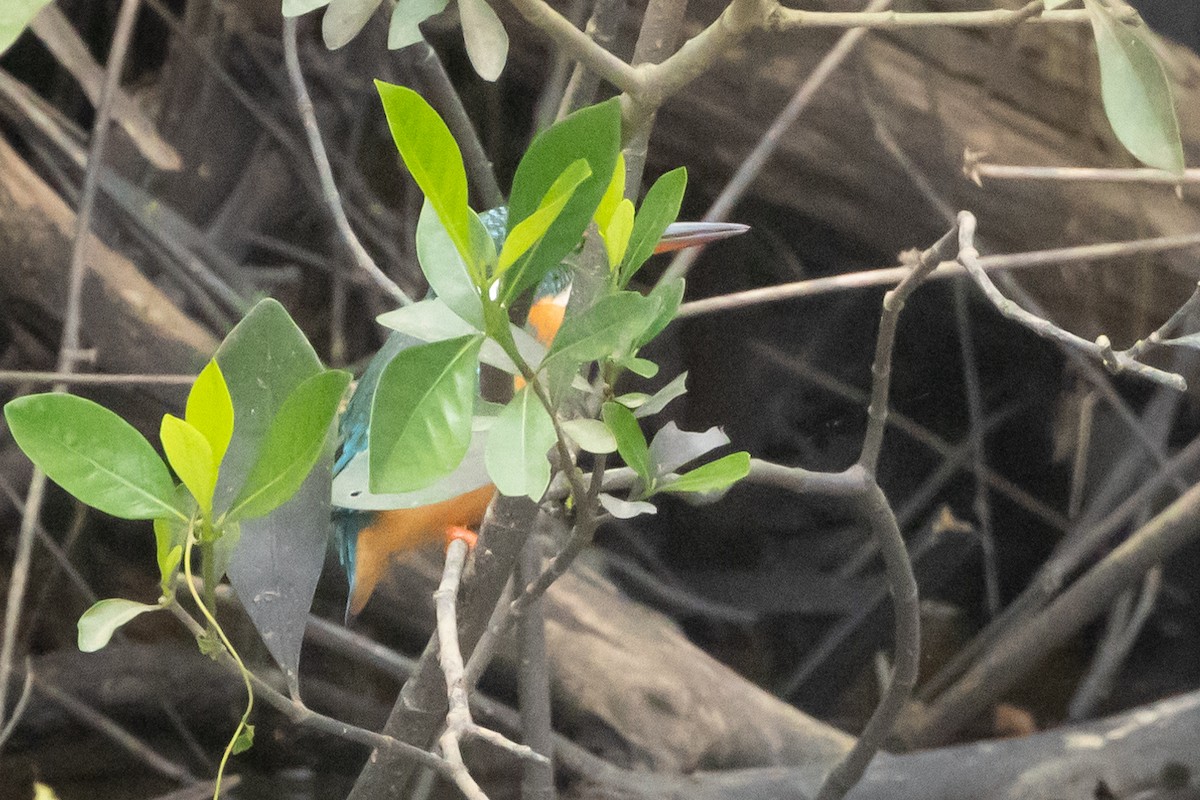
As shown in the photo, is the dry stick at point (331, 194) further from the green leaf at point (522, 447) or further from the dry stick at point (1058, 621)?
the dry stick at point (1058, 621)

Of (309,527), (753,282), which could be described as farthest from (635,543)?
(309,527)

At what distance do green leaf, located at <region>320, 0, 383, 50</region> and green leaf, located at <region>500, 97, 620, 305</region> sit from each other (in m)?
0.21

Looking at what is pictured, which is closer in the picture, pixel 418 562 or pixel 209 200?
pixel 418 562

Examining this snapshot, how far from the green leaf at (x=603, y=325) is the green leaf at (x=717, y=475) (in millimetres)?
96

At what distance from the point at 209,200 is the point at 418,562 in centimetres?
77

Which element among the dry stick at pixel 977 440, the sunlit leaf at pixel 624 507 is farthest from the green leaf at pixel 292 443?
the dry stick at pixel 977 440

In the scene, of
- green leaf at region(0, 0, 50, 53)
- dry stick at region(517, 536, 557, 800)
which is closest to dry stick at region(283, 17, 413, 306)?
dry stick at region(517, 536, 557, 800)

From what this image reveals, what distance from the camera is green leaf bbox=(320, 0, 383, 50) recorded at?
571 millimetres

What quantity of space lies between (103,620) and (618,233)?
0.26 metres

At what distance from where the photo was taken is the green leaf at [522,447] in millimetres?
410

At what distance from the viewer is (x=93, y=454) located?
456mm

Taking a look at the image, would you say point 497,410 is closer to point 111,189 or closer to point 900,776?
point 900,776

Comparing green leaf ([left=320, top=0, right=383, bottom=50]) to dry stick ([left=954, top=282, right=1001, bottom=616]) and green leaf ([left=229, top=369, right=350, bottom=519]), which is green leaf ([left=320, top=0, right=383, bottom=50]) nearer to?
green leaf ([left=229, top=369, right=350, bottom=519])

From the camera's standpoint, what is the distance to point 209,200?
6.20 feet
